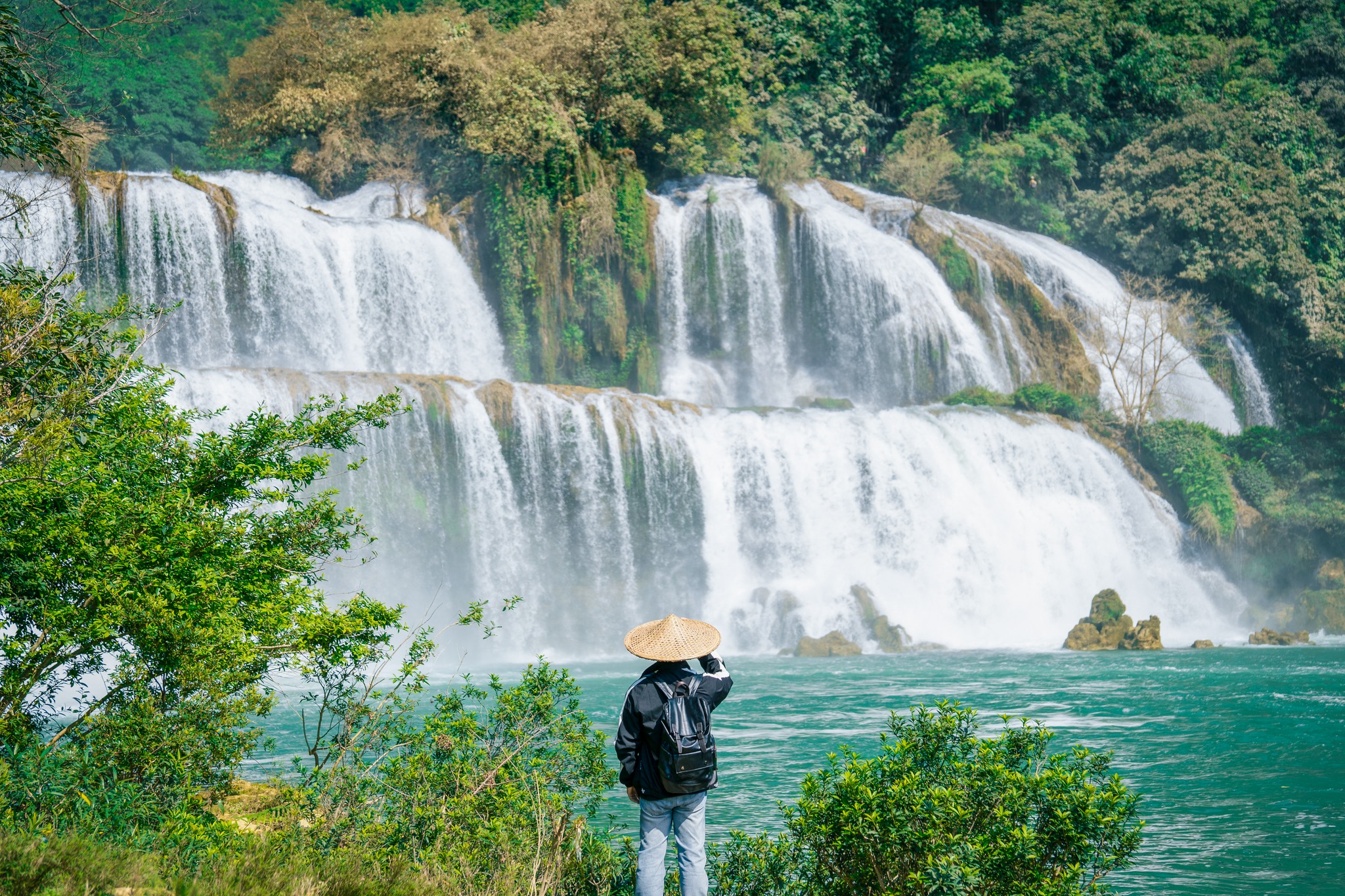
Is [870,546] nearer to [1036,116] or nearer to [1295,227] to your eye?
[1295,227]

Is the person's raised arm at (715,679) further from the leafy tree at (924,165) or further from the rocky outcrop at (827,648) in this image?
the leafy tree at (924,165)

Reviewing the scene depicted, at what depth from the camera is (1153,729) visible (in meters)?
12.4

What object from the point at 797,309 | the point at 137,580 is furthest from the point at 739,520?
the point at 137,580

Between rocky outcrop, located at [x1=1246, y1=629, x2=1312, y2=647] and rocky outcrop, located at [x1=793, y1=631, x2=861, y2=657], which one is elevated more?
rocky outcrop, located at [x1=793, y1=631, x2=861, y2=657]

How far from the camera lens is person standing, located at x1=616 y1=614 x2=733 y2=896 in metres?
4.44

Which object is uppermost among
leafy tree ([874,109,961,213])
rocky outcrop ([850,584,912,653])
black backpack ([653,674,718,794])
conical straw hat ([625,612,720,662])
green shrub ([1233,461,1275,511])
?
leafy tree ([874,109,961,213])

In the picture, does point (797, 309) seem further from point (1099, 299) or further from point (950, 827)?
point (950, 827)

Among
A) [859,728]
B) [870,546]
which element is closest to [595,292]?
[870,546]

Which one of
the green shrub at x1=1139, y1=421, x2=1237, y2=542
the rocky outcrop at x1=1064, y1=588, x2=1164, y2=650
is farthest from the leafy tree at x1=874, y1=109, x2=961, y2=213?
the rocky outcrop at x1=1064, y1=588, x2=1164, y2=650

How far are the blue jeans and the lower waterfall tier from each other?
1602cm

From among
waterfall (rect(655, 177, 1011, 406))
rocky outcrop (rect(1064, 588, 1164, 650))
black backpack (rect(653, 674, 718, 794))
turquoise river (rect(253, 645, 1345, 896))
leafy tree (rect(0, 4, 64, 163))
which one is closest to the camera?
black backpack (rect(653, 674, 718, 794))

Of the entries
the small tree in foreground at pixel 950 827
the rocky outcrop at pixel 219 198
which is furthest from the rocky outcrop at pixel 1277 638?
the rocky outcrop at pixel 219 198

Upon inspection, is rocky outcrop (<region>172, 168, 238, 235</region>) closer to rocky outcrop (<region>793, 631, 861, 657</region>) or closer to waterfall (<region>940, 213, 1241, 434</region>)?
rocky outcrop (<region>793, 631, 861, 657</region>)

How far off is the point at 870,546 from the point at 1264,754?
12877 millimetres
